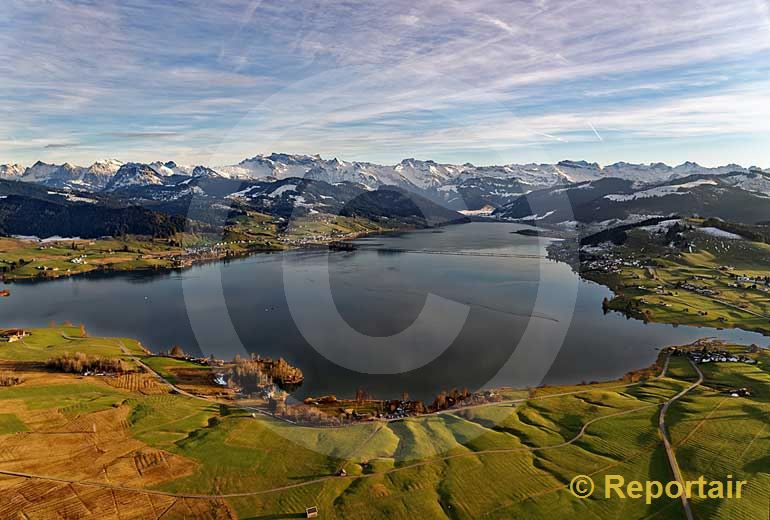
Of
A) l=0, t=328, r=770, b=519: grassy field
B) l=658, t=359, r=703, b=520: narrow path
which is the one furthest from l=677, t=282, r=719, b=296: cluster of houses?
l=658, t=359, r=703, b=520: narrow path

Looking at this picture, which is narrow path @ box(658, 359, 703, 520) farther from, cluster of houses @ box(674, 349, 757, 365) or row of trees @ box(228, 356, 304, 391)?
row of trees @ box(228, 356, 304, 391)

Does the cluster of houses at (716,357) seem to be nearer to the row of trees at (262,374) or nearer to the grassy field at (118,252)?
the row of trees at (262,374)

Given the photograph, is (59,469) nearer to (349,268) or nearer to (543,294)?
(543,294)

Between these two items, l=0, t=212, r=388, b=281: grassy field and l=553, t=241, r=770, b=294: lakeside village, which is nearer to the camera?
l=553, t=241, r=770, b=294: lakeside village

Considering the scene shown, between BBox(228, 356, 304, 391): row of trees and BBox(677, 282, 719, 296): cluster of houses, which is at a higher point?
BBox(677, 282, 719, 296): cluster of houses

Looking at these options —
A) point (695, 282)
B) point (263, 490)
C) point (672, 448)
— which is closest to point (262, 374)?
point (263, 490)

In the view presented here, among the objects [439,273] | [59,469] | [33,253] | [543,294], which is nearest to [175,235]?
[33,253]
